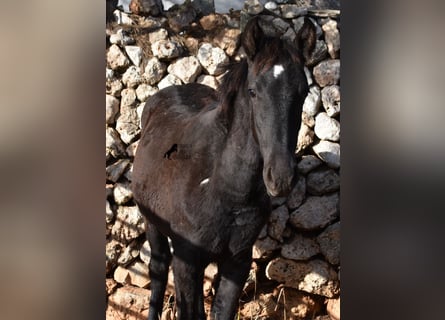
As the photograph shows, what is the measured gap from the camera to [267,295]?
8.43 feet

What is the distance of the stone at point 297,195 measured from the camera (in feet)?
8.36

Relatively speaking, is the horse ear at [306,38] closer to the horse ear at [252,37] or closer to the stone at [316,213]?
the horse ear at [252,37]

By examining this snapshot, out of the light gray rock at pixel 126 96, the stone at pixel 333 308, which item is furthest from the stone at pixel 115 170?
the stone at pixel 333 308

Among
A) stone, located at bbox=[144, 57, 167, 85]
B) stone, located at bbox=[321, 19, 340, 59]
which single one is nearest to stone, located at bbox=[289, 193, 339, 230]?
stone, located at bbox=[321, 19, 340, 59]

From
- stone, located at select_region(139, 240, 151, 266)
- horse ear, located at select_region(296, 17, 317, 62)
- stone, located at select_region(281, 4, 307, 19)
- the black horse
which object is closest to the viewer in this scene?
the black horse

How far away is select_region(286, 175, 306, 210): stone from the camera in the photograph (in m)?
2.55

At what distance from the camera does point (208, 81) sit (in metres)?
2.52

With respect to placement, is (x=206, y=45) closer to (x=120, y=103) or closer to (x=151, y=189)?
(x=120, y=103)

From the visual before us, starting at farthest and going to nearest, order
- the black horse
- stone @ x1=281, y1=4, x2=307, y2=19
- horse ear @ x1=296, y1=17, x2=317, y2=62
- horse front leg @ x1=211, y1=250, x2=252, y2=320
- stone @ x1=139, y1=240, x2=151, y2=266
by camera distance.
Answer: stone @ x1=139, y1=240, x2=151, y2=266, stone @ x1=281, y1=4, x2=307, y2=19, horse front leg @ x1=211, y1=250, x2=252, y2=320, horse ear @ x1=296, y1=17, x2=317, y2=62, the black horse

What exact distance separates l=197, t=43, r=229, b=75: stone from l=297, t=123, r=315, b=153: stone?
0.45 m

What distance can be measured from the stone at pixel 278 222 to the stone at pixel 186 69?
2.39 ft

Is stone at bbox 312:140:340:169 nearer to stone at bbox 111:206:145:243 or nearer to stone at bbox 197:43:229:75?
stone at bbox 197:43:229:75

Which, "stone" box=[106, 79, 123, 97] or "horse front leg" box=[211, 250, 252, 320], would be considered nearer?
"horse front leg" box=[211, 250, 252, 320]

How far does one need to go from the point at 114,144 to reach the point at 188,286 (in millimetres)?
748
